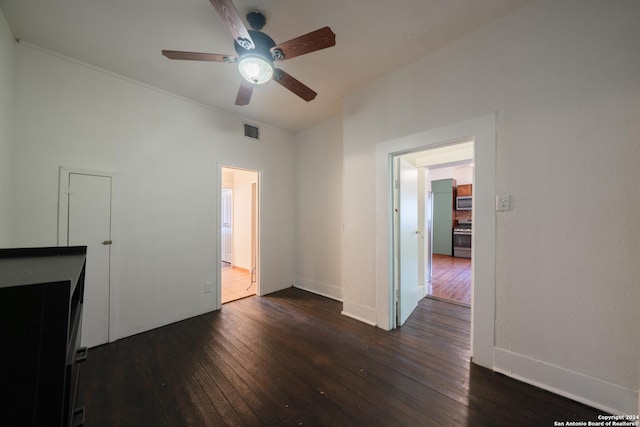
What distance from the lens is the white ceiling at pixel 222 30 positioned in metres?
1.64

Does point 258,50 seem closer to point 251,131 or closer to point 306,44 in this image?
point 306,44

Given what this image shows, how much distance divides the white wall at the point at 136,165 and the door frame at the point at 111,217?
0.09 ft

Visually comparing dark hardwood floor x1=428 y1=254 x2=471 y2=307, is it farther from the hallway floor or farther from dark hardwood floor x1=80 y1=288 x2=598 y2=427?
the hallway floor

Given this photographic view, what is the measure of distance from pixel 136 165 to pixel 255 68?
179 cm

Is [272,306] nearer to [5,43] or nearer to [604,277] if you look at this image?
[604,277]

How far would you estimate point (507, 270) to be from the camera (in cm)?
178

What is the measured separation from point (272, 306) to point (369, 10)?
3.33 meters

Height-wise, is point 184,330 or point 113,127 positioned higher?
point 113,127

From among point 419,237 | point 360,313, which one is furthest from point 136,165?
point 419,237

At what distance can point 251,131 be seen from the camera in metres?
3.52

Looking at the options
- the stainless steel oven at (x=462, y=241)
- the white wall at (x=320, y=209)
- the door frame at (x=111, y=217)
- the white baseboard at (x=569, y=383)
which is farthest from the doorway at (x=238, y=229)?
the stainless steel oven at (x=462, y=241)

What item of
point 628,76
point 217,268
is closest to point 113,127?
point 217,268

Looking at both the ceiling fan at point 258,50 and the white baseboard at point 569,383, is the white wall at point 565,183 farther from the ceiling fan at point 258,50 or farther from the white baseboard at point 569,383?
the ceiling fan at point 258,50

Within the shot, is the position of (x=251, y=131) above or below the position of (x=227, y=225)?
above
